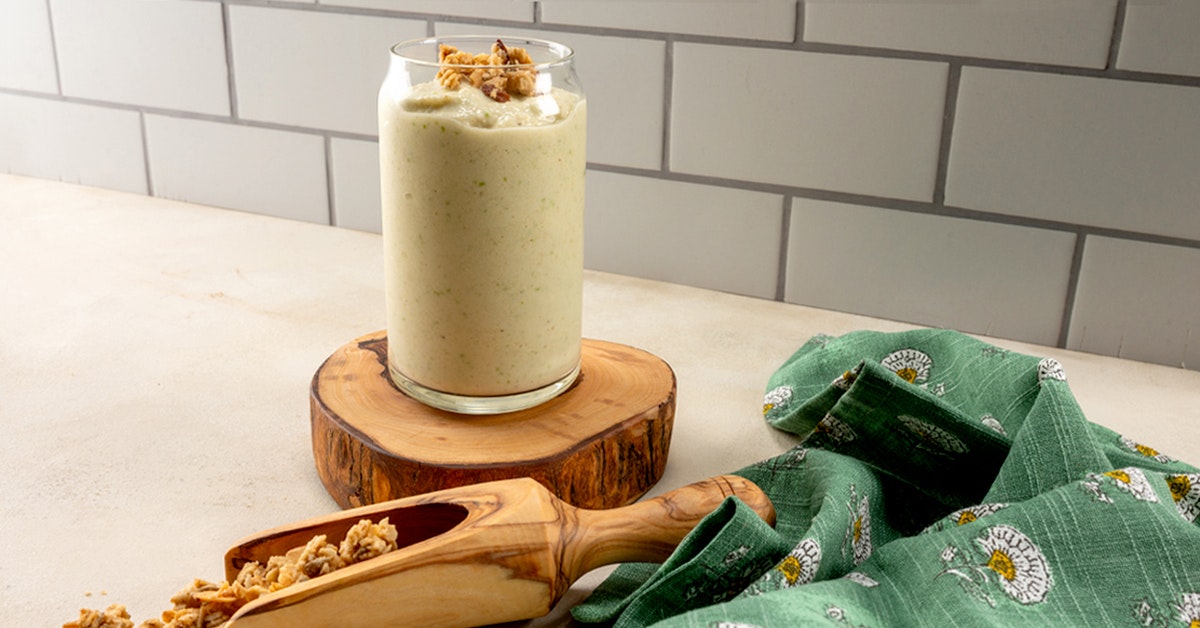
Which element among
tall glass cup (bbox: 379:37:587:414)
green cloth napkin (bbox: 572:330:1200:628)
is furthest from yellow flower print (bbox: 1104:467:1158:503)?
tall glass cup (bbox: 379:37:587:414)

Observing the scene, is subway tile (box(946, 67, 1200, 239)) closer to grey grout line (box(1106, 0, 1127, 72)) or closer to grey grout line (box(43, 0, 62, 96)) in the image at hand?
grey grout line (box(1106, 0, 1127, 72))

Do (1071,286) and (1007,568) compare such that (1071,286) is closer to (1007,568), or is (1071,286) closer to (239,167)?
(1007,568)

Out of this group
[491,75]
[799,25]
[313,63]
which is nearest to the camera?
[491,75]

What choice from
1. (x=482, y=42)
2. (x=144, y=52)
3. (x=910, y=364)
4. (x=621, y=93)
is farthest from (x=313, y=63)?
(x=910, y=364)

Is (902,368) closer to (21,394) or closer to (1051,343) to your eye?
(1051,343)

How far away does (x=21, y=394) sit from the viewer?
0.82m

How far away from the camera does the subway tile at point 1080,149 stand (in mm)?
847

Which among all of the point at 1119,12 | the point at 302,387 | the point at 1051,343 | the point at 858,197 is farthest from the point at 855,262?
the point at 302,387

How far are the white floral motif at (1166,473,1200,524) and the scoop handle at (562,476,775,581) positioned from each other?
0.72 ft

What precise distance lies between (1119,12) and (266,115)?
2.73 ft

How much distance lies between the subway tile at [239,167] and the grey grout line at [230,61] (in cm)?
2

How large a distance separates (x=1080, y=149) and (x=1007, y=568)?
46 cm

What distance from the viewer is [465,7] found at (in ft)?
3.44

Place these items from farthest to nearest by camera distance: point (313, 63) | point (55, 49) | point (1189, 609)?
1. point (55, 49)
2. point (313, 63)
3. point (1189, 609)
